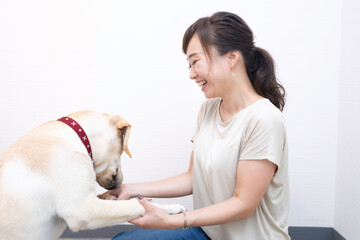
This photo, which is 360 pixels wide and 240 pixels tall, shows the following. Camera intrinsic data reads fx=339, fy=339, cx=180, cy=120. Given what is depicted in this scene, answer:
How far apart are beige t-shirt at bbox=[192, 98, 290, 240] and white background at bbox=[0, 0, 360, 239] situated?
82 cm

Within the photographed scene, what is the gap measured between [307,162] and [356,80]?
0.58 m

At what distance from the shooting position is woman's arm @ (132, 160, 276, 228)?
1185 mm

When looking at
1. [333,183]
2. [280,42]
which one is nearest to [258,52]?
[280,42]

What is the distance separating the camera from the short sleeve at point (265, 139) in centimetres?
118

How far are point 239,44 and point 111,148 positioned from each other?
0.62 meters

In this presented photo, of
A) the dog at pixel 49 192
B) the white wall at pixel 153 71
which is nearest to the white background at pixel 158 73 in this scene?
the white wall at pixel 153 71

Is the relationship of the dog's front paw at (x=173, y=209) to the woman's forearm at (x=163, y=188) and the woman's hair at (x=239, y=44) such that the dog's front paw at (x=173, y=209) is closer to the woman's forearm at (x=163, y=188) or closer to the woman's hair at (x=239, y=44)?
the woman's forearm at (x=163, y=188)

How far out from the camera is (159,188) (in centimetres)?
152

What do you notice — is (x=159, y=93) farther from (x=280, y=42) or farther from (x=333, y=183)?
(x=333, y=183)

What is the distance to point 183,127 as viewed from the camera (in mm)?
2139

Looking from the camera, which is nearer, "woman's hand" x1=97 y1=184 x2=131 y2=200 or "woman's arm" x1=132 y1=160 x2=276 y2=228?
"woman's arm" x1=132 y1=160 x2=276 y2=228

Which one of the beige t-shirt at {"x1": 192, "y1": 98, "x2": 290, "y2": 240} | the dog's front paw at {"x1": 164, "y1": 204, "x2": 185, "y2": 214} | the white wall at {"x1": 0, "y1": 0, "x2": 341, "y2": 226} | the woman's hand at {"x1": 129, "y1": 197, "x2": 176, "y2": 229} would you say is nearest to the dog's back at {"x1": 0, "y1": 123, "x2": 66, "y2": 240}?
the woman's hand at {"x1": 129, "y1": 197, "x2": 176, "y2": 229}

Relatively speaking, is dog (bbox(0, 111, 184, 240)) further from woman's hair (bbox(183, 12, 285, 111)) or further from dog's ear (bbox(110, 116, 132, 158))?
woman's hair (bbox(183, 12, 285, 111))

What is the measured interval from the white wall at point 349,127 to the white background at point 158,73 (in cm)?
2
